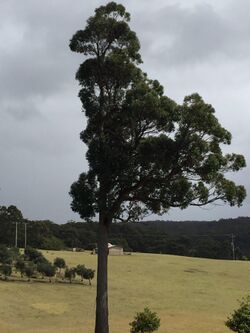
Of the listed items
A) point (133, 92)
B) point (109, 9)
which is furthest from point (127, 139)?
point (109, 9)

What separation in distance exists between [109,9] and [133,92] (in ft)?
9.53

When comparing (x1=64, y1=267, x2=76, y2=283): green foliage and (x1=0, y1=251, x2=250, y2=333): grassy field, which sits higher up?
(x1=64, y1=267, x2=76, y2=283): green foliage

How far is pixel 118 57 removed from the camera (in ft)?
54.3

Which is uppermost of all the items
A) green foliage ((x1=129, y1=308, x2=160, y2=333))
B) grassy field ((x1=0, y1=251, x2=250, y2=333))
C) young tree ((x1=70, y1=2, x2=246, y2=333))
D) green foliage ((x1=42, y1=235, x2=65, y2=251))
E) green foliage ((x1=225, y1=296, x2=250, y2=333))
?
young tree ((x1=70, y1=2, x2=246, y2=333))

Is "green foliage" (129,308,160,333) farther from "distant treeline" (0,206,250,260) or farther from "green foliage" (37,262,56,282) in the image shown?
"distant treeline" (0,206,250,260)

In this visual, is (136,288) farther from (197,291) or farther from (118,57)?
(118,57)

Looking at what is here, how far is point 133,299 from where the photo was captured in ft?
109

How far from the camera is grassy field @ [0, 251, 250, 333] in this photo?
24.2 m

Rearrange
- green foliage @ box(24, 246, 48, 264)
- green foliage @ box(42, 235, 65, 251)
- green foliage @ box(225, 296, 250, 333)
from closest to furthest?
green foliage @ box(225, 296, 250, 333) → green foliage @ box(24, 246, 48, 264) → green foliage @ box(42, 235, 65, 251)

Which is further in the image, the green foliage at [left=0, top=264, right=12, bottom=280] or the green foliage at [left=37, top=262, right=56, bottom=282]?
the green foliage at [left=37, top=262, right=56, bottom=282]

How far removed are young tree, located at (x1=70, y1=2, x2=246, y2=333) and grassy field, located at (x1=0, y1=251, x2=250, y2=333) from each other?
25.1ft

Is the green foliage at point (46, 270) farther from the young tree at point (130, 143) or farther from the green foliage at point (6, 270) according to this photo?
the young tree at point (130, 143)

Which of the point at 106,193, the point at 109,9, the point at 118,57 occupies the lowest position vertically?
the point at 106,193

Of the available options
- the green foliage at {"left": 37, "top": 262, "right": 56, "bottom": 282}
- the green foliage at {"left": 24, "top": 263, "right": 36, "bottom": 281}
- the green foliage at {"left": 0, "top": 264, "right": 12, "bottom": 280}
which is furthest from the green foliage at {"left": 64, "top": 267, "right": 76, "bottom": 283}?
the green foliage at {"left": 0, "top": 264, "right": 12, "bottom": 280}
